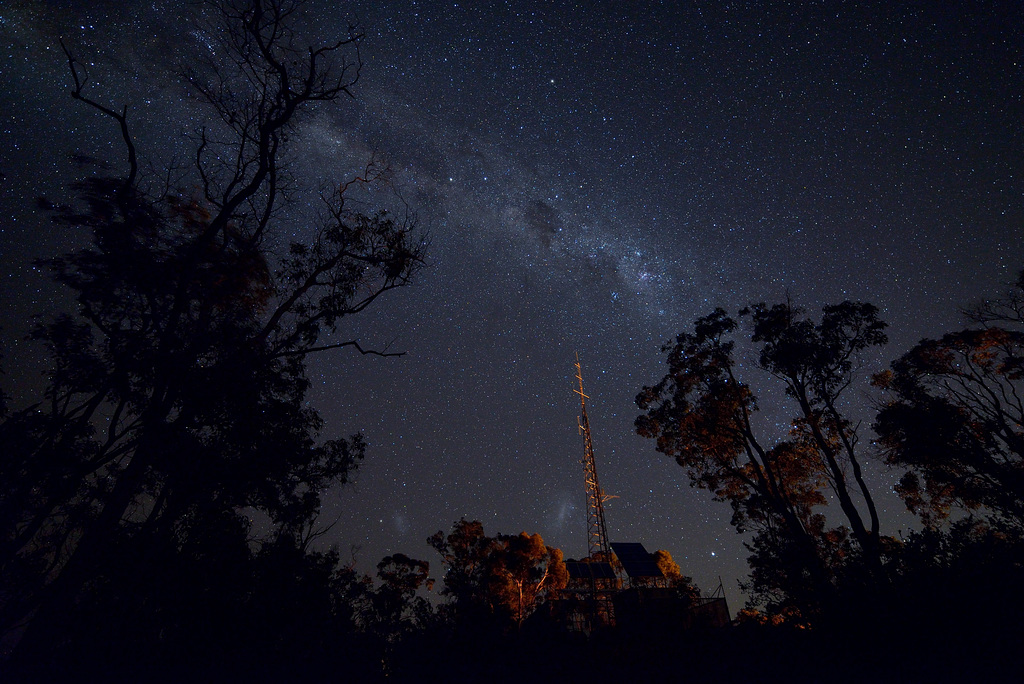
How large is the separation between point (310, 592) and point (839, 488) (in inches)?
598

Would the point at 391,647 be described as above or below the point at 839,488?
below

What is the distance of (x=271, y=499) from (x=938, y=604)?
14540 mm

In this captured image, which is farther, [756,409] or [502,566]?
[502,566]

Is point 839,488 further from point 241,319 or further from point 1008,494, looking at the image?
point 241,319

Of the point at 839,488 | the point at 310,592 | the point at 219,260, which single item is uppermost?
the point at 219,260

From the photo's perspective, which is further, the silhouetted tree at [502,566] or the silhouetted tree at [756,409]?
the silhouetted tree at [502,566]

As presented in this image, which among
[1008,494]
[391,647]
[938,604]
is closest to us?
[938,604]

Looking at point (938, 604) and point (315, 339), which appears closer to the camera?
point (938, 604)

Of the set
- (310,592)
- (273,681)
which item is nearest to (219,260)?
(310,592)

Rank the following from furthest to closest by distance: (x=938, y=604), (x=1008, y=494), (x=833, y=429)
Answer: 1. (x=833, y=429)
2. (x=1008, y=494)
3. (x=938, y=604)

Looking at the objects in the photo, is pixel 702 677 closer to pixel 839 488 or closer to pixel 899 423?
pixel 839 488

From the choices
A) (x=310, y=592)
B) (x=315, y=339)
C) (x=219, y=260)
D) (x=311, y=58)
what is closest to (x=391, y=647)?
(x=310, y=592)

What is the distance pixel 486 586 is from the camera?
32.4 m

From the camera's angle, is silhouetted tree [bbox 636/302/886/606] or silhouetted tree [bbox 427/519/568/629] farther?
silhouetted tree [bbox 427/519/568/629]
